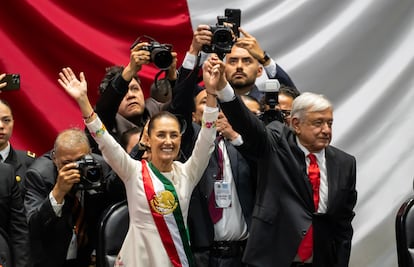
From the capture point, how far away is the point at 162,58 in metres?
4.93

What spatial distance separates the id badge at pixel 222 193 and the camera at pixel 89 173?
1.86 ft

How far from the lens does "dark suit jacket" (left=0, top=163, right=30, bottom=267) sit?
172 inches

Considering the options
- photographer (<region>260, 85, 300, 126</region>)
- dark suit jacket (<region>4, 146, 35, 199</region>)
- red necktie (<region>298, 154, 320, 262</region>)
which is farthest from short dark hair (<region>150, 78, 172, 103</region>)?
red necktie (<region>298, 154, 320, 262</region>)

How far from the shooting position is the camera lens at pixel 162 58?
16.1ft

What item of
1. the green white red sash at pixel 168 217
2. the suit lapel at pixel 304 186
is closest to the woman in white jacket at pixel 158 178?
the green white red sash at pixel 168 217

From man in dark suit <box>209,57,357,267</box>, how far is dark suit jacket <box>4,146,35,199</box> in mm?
1024

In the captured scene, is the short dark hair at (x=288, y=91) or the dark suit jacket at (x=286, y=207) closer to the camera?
the dark suit jacket at (x=286, y=207)

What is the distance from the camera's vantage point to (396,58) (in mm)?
→ 6336

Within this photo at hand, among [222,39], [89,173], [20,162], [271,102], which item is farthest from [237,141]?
[20,162]

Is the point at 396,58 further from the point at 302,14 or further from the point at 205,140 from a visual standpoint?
the point at 205,140

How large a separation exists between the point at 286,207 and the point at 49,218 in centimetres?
104

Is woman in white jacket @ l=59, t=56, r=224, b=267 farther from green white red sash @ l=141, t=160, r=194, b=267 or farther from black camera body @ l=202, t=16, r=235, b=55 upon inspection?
black camera body @ l=202, t=16, r=235, b=55

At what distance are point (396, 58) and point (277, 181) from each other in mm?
1928

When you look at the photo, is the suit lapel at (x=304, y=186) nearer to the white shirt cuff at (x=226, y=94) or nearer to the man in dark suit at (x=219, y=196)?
the man in dark suit at (x=219, y=196)
